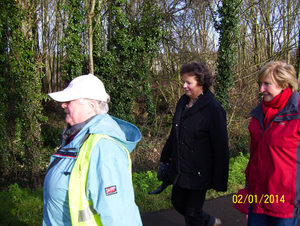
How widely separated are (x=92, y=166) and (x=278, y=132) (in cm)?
151

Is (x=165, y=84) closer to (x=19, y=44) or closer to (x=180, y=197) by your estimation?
(x=19, y=44)

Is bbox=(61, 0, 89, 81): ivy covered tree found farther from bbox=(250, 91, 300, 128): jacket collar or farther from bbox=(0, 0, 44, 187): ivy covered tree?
bbox=(250, 91, 300, 128): jacket collar

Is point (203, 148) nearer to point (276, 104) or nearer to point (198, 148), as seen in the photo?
point (198, 148)

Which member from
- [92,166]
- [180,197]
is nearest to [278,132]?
[180,197]

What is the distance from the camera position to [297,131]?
6.64ft

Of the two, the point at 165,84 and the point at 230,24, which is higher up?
the point at 230,24

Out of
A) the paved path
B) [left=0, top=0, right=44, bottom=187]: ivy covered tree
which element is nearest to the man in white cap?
the paved path

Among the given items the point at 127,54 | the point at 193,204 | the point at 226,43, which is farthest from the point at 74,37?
the point at 193,204

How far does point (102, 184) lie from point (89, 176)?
0.31 ft

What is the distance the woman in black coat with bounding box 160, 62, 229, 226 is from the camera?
8.45ft

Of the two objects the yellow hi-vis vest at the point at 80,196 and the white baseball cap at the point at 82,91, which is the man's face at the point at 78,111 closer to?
the white baseball cap at the point at 82,91

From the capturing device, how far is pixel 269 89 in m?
2.21

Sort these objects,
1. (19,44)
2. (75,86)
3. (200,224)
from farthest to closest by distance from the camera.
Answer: (19,44)
(200,224)
(75,86)

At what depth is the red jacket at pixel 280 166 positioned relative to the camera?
202 cm
